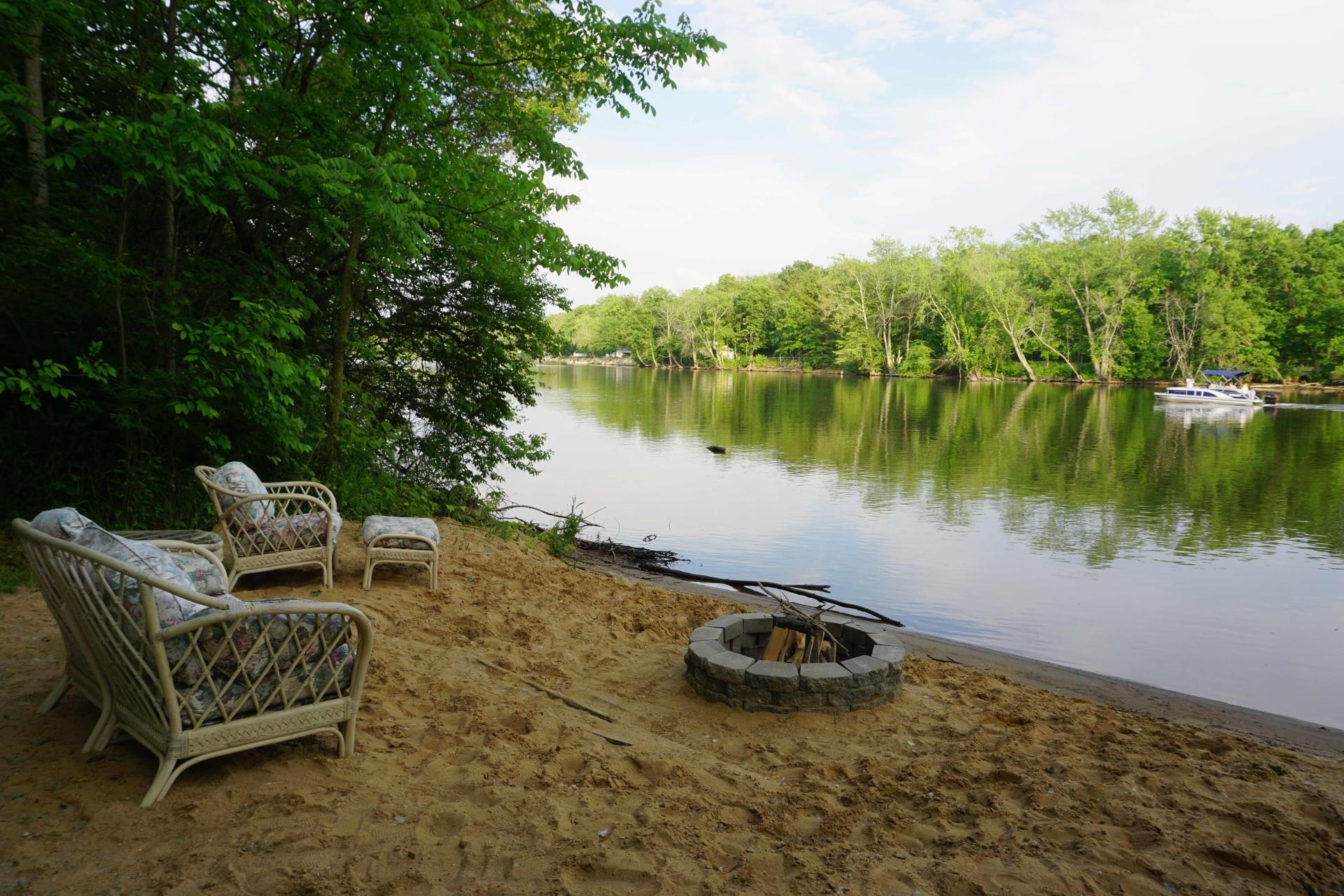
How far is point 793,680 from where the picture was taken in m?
4.55

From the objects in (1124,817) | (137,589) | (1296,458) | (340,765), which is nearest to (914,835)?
(1124,817)

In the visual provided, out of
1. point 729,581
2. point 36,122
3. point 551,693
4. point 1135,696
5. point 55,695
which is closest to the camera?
point 55,695

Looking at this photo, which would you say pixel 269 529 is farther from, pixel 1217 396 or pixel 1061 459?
pixel 1217 396

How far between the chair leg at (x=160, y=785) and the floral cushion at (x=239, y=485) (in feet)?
9.66

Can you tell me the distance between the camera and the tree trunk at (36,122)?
16.6 feet

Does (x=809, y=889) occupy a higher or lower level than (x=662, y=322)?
lower

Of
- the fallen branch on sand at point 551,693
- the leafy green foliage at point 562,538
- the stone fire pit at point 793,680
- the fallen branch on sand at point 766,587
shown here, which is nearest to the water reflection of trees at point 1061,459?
the fallen branch on sand at point 766,587

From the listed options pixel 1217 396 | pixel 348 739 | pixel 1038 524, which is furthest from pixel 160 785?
pixel 1217 396

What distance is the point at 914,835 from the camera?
3143 mm

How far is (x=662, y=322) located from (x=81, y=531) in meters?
90.3

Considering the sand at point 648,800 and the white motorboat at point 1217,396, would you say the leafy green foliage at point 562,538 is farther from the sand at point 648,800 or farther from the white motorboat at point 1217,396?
the white motorboat at point 1217,396

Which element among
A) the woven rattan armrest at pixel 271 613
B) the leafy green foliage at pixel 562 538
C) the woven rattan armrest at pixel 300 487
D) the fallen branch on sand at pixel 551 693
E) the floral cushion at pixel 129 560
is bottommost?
the leafy green foliage at pixel 562 538

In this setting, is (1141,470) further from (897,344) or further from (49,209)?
(897,344)

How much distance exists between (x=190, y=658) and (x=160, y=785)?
46 cm
